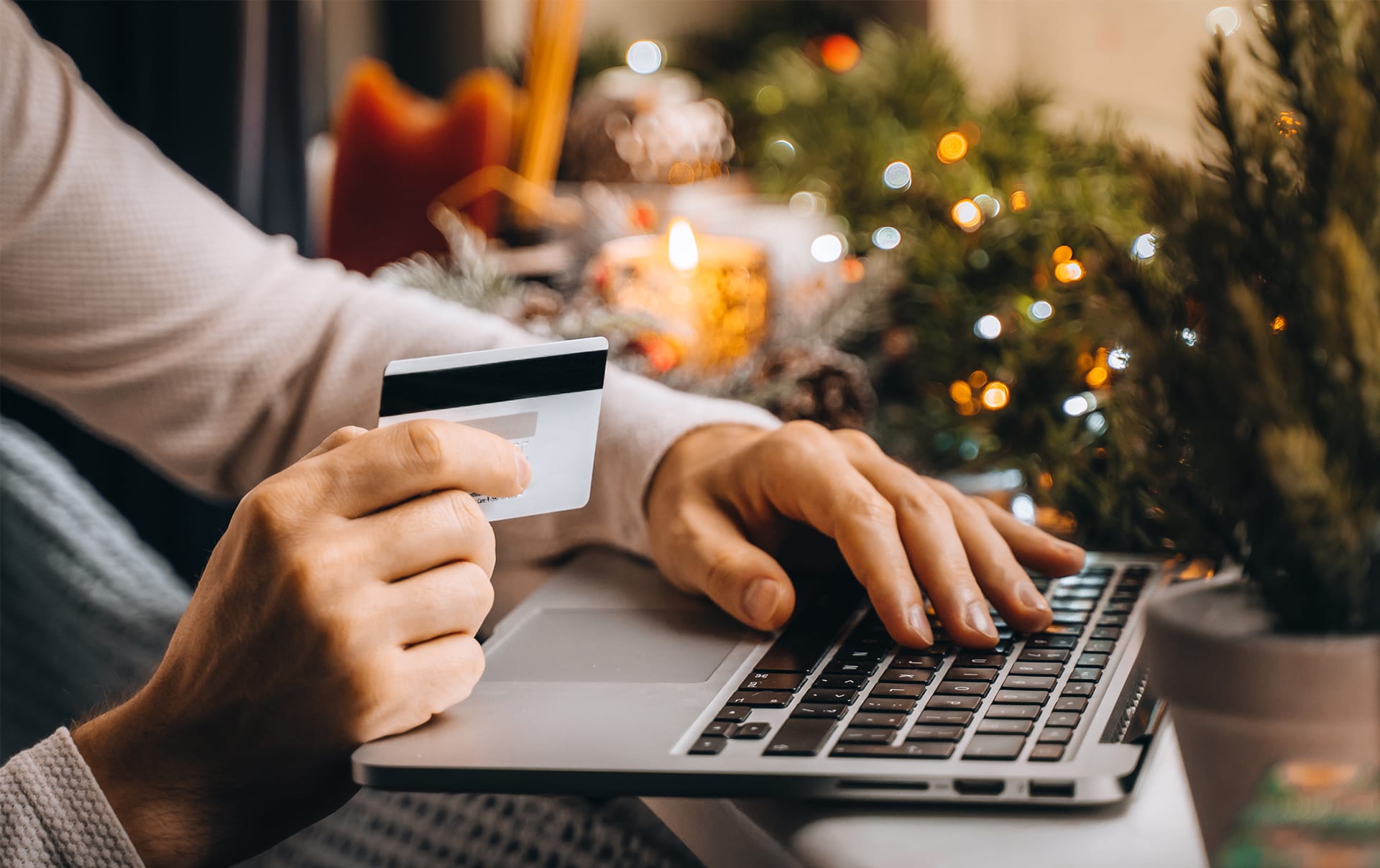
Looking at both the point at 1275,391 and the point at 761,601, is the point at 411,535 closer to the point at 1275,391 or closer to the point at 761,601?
the point at 761,601

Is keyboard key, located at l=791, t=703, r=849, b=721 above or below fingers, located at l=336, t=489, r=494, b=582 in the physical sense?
below

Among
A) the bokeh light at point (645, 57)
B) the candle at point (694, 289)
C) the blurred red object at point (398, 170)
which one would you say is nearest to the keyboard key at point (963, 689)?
the candle at point (694, 289)

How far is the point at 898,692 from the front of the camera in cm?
40

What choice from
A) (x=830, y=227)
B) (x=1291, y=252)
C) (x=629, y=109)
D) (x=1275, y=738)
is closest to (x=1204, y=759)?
(x=1275, y=738)

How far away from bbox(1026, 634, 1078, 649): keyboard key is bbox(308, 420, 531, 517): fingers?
215 mm

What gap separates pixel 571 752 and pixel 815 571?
0.22 m

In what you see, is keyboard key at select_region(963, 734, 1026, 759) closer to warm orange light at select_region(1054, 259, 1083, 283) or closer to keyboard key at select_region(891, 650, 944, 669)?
keyboard key at select_region(891, 650, 944, 669)

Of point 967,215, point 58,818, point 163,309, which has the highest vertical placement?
point 967,215

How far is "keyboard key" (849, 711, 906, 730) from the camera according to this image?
14.4 inches

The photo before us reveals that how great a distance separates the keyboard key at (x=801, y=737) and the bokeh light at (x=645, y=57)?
131cm

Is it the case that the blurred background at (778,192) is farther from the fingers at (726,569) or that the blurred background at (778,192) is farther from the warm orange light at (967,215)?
the fingers at (726,569)

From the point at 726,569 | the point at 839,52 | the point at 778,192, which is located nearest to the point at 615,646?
the point at 726,569

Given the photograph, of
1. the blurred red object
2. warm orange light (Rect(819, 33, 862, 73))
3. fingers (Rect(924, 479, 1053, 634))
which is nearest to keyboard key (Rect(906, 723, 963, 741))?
fingers (Rect(924, 479, 1053, 634))

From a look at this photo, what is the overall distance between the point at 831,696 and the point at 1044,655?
0.30ft
